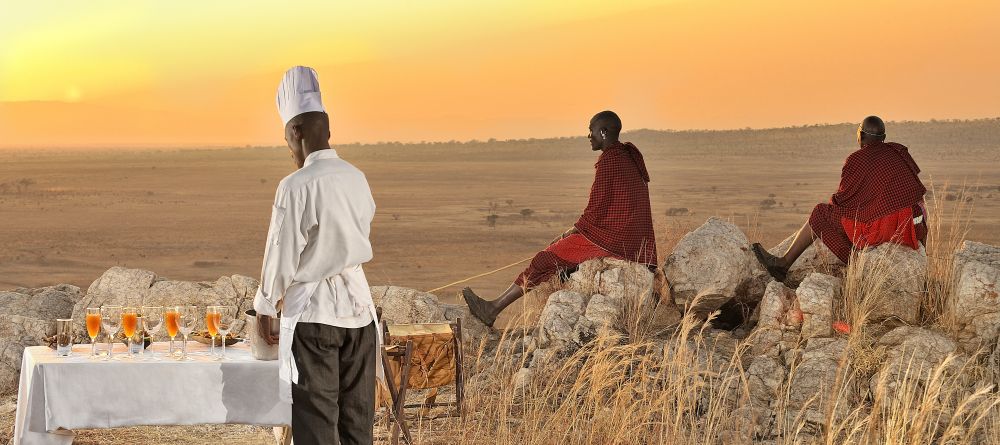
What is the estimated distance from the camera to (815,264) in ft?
31.2

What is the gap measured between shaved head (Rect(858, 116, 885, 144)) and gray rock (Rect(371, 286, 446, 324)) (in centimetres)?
363

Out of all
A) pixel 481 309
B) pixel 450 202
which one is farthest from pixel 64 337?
pixel 450 202

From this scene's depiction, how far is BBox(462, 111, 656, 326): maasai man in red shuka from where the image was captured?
945 centimetres

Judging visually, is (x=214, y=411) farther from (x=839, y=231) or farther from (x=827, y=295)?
(x=839, y=231)

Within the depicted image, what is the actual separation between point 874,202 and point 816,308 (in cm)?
135

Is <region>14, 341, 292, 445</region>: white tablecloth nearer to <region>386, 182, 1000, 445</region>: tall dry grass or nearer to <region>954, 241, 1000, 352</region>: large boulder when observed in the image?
<region>386, 182, 1000, 445</region>: tall dry grass

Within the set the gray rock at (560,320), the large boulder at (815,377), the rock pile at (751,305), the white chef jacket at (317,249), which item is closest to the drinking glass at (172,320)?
the white chef jacket at (317,249)

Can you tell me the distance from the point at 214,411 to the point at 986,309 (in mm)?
5255

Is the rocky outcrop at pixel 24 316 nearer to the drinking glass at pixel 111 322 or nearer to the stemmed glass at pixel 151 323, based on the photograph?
the stemmed glass at pixel 151 323

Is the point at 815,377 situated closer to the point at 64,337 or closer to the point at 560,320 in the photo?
the point at 560,320

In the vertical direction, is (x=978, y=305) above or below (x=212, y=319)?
below

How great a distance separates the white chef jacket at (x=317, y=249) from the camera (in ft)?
14.1

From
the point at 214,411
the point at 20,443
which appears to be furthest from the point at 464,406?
the point at 20,443

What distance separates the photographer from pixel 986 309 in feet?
25.8
